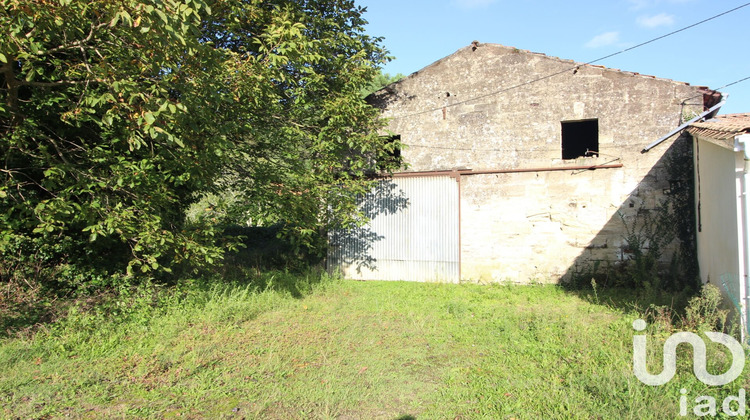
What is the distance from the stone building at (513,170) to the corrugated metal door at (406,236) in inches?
1.0

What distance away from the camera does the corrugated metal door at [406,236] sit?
33.0ft

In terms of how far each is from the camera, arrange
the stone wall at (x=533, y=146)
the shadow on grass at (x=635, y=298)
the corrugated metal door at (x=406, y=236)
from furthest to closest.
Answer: the corrugated metal door at (x=406, y=236) → the stone wall at (x=533, y=146) → the shadow on grass at (x=635, y=298)

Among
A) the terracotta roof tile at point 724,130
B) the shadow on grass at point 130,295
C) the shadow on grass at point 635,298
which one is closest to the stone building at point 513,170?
the shadow on grass at point 635,298

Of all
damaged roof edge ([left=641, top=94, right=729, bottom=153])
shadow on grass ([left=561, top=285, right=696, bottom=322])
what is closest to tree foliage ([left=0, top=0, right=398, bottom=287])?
shadow on grass ([left=561, top=285, right=696, bottom=322])

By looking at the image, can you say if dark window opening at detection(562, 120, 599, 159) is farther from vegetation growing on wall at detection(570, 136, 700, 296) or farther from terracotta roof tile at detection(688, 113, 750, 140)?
terracotta roof tile at detection(688, 113, 750, 140)

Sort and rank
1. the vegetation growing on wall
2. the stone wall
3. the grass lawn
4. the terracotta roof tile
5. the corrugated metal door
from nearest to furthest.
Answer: the grass lawn, the terracotta roof tile, the vegetation growing on wall, the stone wall, the corrugated metal door

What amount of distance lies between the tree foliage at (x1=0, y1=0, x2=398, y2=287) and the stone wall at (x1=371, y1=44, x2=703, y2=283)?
2.26 meters

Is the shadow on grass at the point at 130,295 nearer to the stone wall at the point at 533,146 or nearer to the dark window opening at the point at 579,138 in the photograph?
the stone wall at the point at 533,146

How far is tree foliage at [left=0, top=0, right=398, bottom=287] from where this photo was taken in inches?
173

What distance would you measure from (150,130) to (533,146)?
780 centimetres

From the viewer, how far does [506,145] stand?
9648 mm

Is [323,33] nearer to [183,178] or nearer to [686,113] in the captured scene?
[183,178]

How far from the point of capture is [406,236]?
34.3 feet

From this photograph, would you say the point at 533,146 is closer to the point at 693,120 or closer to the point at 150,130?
the point at 693,120
